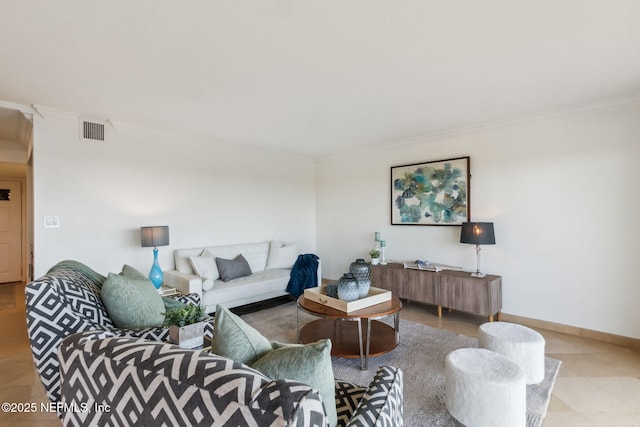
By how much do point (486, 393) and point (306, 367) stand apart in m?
1.36

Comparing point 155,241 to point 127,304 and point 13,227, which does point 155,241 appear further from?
point 13,227

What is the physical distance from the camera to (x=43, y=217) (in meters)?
3.21

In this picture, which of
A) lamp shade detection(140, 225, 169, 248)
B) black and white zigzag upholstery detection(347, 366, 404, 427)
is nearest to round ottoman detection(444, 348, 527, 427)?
black and white zigzag upholstery detection(347, 366, 404, 427)

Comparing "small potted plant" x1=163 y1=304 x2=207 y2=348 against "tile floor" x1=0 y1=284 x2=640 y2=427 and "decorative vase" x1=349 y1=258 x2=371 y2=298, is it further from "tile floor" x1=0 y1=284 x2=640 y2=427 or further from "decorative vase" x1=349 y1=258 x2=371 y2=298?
"decorative vase" x1=349 y1=258 x2=371 y2=298

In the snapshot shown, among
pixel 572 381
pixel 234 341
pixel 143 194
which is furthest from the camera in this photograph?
pixel 143 194

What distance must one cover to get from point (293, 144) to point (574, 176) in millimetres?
3507

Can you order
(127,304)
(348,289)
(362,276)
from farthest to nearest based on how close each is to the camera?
(362,276) → (348,289) → (127,304)

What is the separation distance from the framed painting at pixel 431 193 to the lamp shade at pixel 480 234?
37 centimetres

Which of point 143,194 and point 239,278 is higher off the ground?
point 143,194

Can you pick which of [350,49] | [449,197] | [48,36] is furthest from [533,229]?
[48,36]

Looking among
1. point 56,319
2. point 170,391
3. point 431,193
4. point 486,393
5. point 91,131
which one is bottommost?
point 486,393

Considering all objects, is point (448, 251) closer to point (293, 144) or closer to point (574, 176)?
point (574, 176)

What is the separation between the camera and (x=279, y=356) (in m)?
0.96

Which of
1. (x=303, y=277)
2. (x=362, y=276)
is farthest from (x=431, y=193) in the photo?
(x=303, y=277)
